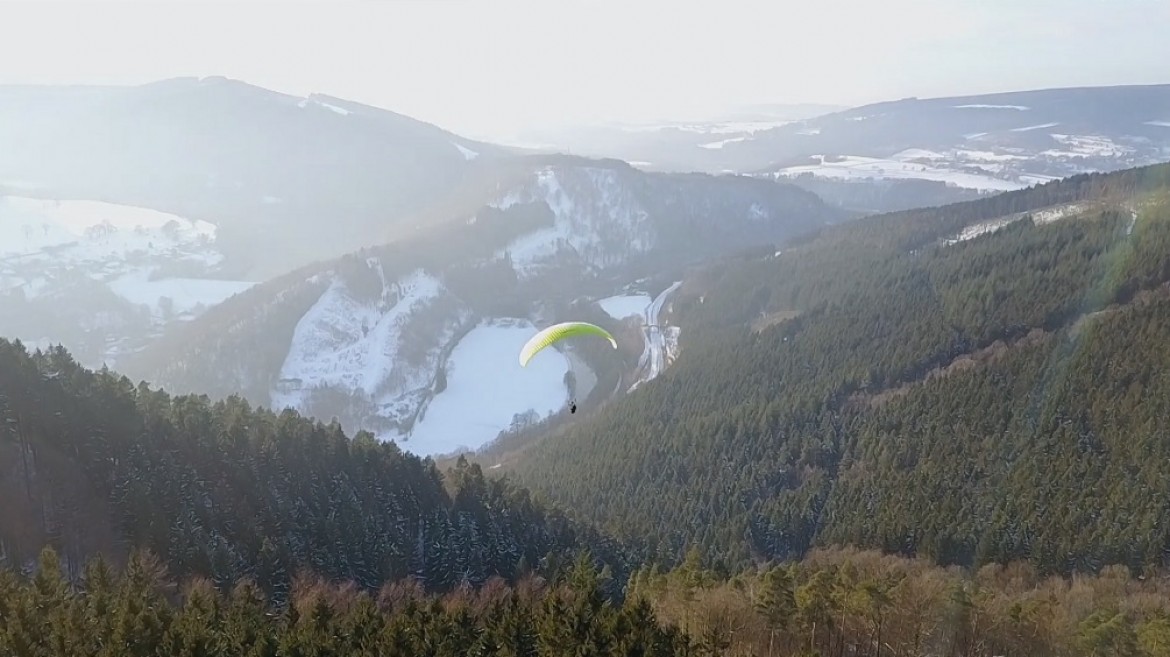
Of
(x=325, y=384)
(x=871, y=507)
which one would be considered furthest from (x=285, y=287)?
(x=871, y=507)

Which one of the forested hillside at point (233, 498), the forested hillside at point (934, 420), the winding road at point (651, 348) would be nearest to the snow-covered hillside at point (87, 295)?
the winding road at point (651, 348)

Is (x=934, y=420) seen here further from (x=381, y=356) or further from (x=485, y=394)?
(x=381, y=356)

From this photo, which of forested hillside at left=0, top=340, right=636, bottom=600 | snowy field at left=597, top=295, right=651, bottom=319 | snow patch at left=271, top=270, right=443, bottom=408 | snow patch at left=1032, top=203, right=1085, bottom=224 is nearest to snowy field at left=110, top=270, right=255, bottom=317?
snow patch at left=271, top=270, right=443, bottom=408

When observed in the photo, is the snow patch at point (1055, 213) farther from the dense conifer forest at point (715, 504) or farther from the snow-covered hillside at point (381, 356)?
the snow-covered hillside at point (381, 356)

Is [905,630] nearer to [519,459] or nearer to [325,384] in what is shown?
[519,459]

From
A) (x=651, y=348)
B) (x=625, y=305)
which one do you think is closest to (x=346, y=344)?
(x=651, y=348)

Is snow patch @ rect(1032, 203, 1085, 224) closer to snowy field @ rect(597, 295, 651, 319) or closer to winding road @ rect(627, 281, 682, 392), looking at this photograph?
winding road @ rect(627, 281, 682, 392)

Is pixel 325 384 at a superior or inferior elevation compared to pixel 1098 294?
inferior
